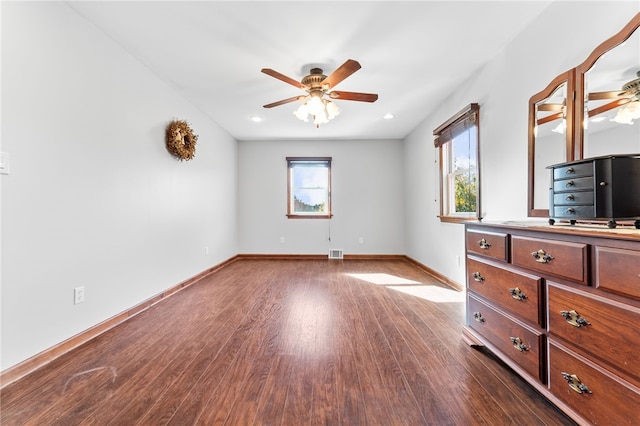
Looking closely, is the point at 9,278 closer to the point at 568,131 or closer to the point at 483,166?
the point at 568,131

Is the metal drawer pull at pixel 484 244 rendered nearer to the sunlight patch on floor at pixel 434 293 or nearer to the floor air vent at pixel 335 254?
the sunlight patch on floor at pixel 434 293

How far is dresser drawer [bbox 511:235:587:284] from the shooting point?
110 centimetres

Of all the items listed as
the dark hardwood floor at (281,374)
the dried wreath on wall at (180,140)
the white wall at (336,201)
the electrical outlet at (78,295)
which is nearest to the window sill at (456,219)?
the dark hardwood floor at (281,374)

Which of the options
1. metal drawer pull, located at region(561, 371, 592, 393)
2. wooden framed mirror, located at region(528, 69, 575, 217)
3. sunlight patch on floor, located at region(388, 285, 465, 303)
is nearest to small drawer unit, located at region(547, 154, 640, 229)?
wooden framed mirror, located at region(528, 69, 575, 217)

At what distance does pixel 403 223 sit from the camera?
5375mm

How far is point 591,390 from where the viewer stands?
1047mm

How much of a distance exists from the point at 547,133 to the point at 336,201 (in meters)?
3.77

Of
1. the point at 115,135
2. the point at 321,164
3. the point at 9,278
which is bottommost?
the point at 9,278

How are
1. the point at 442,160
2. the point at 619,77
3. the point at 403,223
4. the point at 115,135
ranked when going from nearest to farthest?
the point at 619,77, the point at 115,135, the point at 442,160, the point at 403,223

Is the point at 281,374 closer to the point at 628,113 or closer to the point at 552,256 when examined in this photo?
the point at 552,256

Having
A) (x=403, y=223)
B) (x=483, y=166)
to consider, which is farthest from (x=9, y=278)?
Result: (x=403, y=223)

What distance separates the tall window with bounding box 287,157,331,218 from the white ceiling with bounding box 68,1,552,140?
7.25ft

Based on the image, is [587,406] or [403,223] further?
[403,223]

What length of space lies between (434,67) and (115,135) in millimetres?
3012
